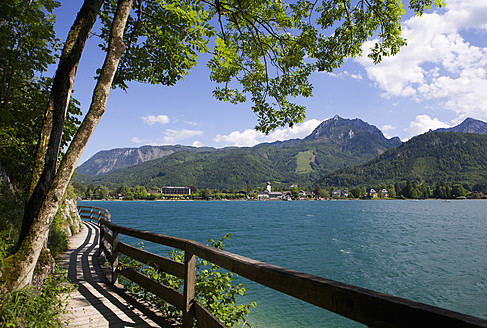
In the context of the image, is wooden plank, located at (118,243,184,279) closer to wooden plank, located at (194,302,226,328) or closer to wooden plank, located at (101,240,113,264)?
wooden plank, located at (194,302,226,328)

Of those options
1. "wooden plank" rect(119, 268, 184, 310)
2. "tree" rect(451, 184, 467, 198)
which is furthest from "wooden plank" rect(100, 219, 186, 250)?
"tree" rect(451, 184, 467, 198)

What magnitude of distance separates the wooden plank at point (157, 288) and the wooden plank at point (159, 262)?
0.96ft

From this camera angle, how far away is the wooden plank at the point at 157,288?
4090 millimetres

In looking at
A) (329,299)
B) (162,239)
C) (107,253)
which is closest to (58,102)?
(162,239)

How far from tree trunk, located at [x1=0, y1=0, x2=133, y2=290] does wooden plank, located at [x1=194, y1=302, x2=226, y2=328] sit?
2.06 meters

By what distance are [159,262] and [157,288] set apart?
1.60 ft

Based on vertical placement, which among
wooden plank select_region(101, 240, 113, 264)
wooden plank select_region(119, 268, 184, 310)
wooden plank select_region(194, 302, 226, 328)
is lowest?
wooden plank select_region(101, 240, 113, 264)

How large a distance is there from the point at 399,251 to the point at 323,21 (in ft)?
75.7

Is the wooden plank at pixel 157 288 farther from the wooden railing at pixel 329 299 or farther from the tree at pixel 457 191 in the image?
the tree at pixel 457 191

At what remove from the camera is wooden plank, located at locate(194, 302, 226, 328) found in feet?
10.2

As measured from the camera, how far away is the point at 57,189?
359 cm

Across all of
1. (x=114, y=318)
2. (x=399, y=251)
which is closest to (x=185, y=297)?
(x=114, y=318)

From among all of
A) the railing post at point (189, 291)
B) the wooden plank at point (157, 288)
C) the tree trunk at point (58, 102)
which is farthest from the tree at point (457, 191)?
the tree trunk at point (58, 102)

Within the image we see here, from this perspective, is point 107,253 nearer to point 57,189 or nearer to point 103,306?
point 103,306
